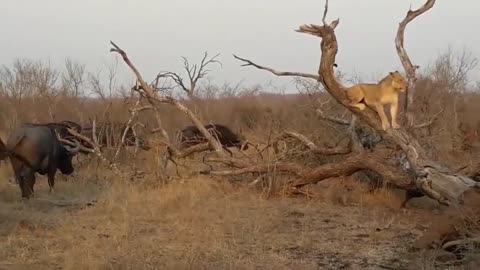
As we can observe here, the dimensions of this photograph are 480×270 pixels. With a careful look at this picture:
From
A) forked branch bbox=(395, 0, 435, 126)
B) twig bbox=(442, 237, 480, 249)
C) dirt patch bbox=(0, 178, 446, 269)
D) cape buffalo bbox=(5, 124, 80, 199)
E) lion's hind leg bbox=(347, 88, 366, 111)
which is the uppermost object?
forked branch bbox=(395, 0, 435, 126)

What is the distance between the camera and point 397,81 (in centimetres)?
969

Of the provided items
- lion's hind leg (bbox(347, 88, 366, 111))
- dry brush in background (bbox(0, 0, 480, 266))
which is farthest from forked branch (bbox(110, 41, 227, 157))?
lion's hind leg (bbox(347, 88, 366, 111))

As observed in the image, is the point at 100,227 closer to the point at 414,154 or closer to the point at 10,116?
the point at 414,154

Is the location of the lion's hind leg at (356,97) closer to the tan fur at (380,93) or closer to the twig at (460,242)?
the tan fur at (380,93)

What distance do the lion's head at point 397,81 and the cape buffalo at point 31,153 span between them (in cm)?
715

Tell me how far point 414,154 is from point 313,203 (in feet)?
8.26

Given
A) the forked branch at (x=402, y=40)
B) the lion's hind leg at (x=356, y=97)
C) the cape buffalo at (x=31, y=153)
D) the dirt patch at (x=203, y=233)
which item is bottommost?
the dirt patch at (x=203, y=233)

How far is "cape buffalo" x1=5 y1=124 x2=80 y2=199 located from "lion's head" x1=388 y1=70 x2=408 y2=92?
715 centimetres

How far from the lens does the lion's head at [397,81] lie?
9.67 meters

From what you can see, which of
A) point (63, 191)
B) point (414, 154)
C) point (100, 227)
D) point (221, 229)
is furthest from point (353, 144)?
point (63, 191)

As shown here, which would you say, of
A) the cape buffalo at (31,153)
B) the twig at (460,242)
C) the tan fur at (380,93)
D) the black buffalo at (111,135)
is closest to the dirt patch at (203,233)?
the twig at (460,242)

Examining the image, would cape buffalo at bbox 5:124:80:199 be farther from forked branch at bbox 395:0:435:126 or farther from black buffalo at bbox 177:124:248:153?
forked branch at bbox 395:0:435:126

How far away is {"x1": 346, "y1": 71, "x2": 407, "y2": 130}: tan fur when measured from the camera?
9688 mm

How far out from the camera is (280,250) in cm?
798
